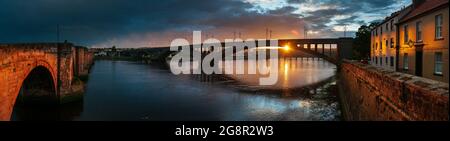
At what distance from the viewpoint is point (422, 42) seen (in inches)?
746

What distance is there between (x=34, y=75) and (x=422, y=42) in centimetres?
2617

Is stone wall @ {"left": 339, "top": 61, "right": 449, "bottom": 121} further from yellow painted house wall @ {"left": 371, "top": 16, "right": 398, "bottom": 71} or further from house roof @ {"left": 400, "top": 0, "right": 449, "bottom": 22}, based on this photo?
yellow painted house wall @ {"left": 371, "top": 16, "right": 398, "bottom": 71}

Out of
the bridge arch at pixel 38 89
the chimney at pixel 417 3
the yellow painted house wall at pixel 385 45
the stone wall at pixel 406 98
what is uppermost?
the chimney at pixel 417 3

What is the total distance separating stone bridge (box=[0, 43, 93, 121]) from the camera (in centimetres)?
1611

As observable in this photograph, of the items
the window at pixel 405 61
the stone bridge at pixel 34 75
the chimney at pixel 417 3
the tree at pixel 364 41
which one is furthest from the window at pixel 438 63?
the tree at pixel 364 41

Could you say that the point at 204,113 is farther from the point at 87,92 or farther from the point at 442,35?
the point at 87,92

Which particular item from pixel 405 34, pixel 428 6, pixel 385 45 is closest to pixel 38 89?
pixel 405 34

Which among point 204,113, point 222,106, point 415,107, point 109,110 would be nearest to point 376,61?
point 222,106

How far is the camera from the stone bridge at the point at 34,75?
634 inches

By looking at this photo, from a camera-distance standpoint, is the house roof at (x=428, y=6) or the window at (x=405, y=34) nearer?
the house roof at (x=428, y=6)

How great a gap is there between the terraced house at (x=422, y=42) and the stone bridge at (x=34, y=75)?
2118cm

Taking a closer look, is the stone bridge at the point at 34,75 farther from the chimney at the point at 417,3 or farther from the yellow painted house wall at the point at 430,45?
the chimney at the point at 417,3

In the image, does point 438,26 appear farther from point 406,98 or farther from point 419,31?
point 406,98
